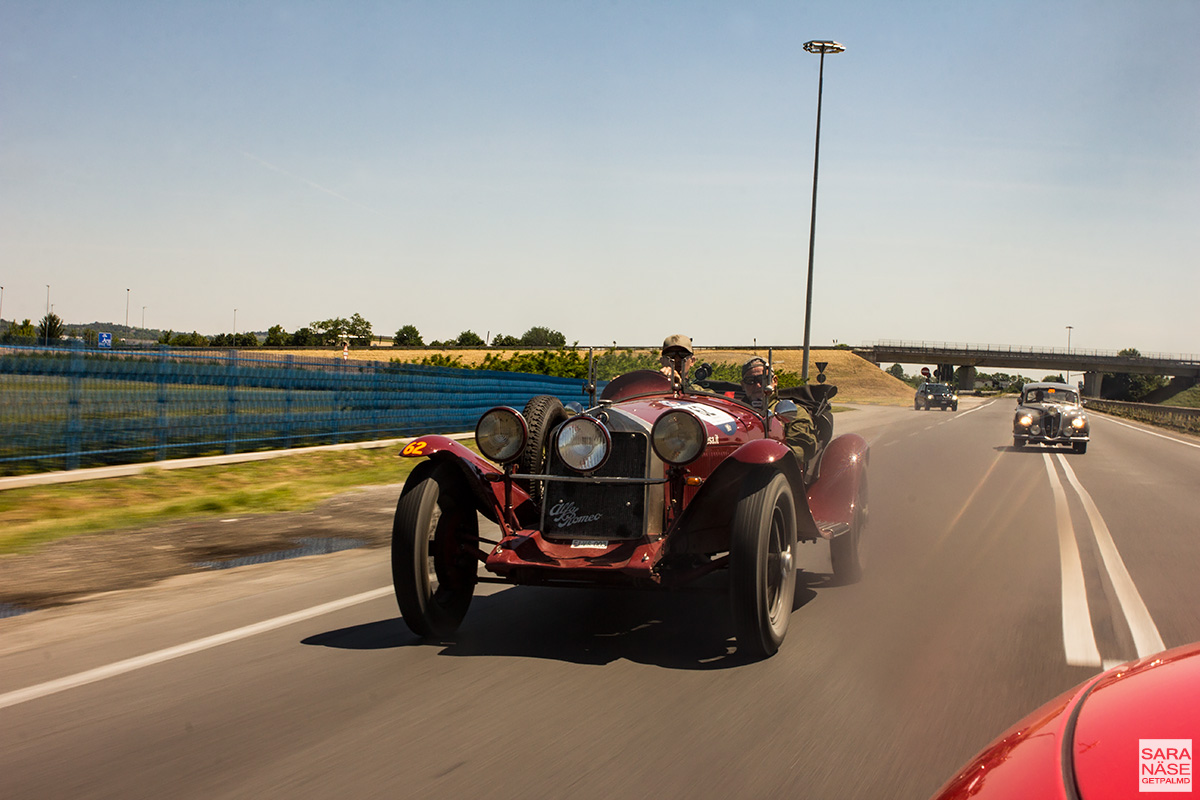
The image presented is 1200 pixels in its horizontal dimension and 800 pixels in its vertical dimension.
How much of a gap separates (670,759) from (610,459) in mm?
2035

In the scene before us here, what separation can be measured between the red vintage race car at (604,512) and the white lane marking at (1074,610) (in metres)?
1.59

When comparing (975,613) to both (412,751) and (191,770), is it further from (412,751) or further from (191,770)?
(191,770)

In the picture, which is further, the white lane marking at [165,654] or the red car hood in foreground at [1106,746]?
the white lane marking at [165,654]

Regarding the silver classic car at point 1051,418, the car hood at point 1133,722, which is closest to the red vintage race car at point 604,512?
the car hood at point 1133,722

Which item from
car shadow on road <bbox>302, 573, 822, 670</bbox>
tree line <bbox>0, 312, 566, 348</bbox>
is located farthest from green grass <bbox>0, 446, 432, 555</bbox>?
tree line <bbox>0, 312, 566, 348</bbox>

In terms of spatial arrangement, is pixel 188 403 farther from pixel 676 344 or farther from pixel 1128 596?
pixel 1128 596

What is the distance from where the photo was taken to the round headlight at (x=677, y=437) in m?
5.15

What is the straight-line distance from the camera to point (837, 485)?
6.91 meters

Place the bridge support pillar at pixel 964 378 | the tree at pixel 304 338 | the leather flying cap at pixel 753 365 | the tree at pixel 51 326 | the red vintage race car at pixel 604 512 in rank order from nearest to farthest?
the red vintage race car at pixel 604 512, the leather flying cap at pixel 753 365, the tree at pixel 51 326, the tree at pixel 304 338, the bridge support pillar at pixel 964 378

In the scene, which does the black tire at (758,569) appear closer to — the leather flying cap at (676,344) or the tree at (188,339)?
the leather flying cap at (676,344)

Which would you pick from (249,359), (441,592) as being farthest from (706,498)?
(249,359)

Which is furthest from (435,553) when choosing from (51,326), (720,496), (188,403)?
(51,326)

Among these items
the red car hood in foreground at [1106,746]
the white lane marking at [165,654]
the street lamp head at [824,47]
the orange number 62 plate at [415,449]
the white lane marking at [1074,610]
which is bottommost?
the white lane marking at [165,654]

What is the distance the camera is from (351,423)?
57.5ft
